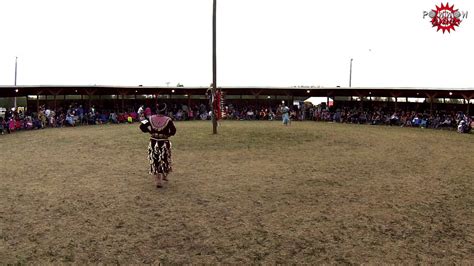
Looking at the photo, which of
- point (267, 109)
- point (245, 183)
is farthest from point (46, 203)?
point (267, 109)

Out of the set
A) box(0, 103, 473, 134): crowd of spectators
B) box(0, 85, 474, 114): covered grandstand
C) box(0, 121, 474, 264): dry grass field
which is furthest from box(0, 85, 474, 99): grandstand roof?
box(0, 121, 474, 264): dry grass field

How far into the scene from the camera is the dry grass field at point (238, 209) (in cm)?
438

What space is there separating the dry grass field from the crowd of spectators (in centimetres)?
999

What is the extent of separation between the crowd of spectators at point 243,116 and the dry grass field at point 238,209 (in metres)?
9.99

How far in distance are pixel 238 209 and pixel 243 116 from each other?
2496 cm

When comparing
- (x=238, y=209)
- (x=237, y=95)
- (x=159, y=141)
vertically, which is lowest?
(x=238, y=209)

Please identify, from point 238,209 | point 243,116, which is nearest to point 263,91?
point 243,116

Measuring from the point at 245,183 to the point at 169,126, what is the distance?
1867mm

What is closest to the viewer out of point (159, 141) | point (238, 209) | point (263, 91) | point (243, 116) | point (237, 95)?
point (238, 209)

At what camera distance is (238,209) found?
5.97 m

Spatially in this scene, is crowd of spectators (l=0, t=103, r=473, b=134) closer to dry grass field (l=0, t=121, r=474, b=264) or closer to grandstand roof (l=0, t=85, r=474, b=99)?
grandstand roof (l=0, t=85, r=474, b=99)

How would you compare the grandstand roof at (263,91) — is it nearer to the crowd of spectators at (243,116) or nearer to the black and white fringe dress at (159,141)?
the crowd of spectators at (243,116)

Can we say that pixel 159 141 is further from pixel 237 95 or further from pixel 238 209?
pixel 237 95

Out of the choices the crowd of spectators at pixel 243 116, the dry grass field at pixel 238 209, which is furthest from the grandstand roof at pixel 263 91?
the dry grass field at pixel 238 209
